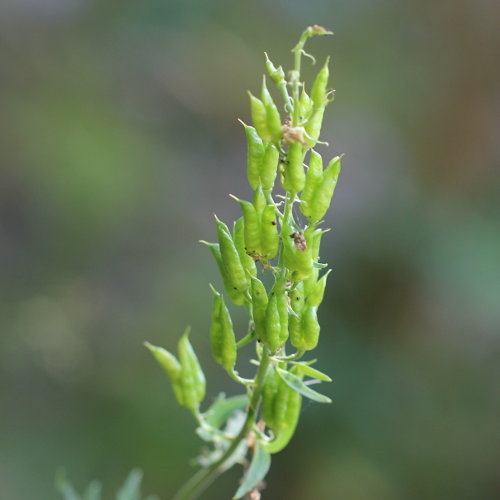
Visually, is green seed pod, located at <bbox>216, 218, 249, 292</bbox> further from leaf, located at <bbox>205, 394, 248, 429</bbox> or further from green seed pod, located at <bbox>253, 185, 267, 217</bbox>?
leaf, located at <bbox>205, 394, 248, 429</bbox>

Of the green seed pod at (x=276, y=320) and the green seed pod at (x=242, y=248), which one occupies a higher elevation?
the green seed pod at (x=242, y=248)

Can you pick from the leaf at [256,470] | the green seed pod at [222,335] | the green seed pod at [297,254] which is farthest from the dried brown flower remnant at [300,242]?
the leaf at [256,470]

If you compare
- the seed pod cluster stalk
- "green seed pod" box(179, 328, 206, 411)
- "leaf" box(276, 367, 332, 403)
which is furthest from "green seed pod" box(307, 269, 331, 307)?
"green seed pod" box(179, 328, 206, 411)

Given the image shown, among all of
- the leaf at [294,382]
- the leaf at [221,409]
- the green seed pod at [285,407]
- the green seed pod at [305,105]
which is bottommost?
the leaf at [221,409]

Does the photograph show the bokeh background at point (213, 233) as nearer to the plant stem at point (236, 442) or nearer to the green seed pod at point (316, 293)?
the plant stem at point (236, 442)

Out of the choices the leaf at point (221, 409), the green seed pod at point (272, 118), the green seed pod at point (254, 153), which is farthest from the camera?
the leaf at point (221, 409)

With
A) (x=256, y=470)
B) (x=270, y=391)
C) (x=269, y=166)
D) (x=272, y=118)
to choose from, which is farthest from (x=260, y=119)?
(x=256, y=470)

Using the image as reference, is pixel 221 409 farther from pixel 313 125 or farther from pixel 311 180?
pixel 313 125
